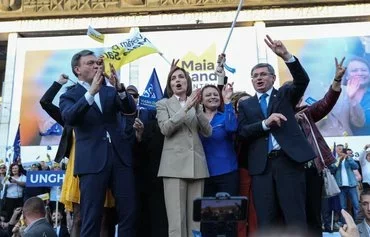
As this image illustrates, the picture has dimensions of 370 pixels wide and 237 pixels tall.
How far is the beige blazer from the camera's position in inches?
168

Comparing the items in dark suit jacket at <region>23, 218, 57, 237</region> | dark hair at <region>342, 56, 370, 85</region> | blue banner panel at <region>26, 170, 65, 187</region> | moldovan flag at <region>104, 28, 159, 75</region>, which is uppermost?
dark hair at <region>342, 56, 370, 85</region>

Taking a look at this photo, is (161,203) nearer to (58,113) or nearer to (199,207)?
(58,113)

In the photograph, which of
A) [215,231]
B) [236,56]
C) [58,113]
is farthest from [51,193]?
[236,56]

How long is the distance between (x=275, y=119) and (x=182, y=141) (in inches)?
36.8

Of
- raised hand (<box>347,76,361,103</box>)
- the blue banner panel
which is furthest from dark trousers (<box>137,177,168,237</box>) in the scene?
raised hand (<box>347,76,361,103</box>)

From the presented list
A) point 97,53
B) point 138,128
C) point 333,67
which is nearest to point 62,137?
point 138,128

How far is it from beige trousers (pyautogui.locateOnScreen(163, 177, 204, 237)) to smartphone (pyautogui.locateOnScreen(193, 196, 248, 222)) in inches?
47.0

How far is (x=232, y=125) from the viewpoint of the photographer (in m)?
4.59

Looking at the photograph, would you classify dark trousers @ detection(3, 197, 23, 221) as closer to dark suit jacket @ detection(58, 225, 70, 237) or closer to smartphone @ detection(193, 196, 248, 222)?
dark suit jacket @ detection(58, 225, 70, 237)

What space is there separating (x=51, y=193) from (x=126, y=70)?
24.9ft

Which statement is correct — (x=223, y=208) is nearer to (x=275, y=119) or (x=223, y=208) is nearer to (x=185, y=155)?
(x=275, y=119)

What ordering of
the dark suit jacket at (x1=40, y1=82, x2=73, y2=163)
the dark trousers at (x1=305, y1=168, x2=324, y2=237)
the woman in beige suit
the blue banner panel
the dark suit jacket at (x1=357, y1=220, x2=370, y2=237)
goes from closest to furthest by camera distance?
1. the dark suit jacket at (x1=357, y1=220, x2=370, y2=237)
2. the woman in beige suit
3. the dark trousers at (x1=305, y1=168, x2=324, y2=237)
4. the dark suit jacket at (x1=40, y1=82, x2=73, y2=163)
5. the blue banner panel

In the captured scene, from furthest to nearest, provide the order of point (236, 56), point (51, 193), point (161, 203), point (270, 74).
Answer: point (236, 56) < point (51, 193) < point (161, 203) < point (270, 74)

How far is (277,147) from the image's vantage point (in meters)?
4.14
